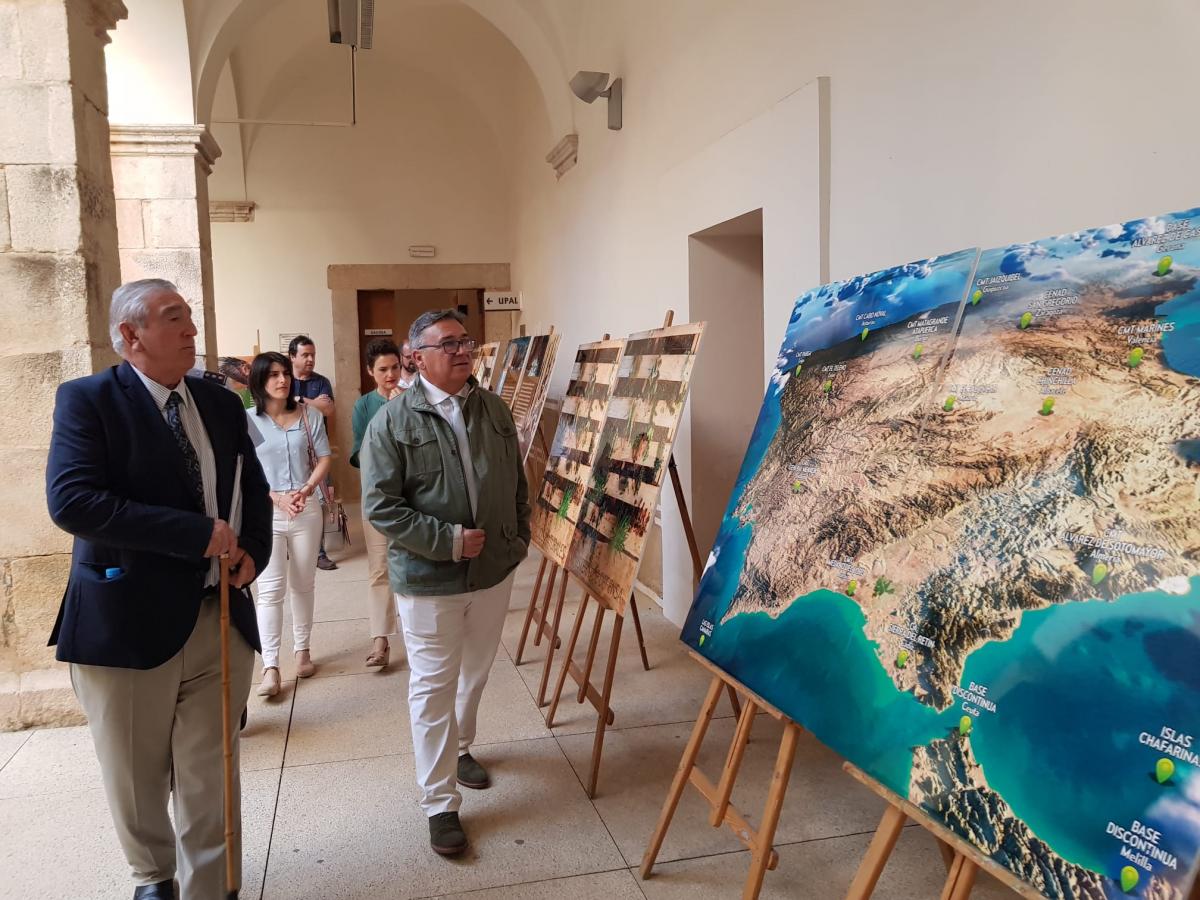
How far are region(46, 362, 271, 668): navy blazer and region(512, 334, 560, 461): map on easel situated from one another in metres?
3.02

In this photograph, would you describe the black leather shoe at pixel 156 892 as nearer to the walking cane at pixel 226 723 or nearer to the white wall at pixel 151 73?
the walking cane at pixel 226 723

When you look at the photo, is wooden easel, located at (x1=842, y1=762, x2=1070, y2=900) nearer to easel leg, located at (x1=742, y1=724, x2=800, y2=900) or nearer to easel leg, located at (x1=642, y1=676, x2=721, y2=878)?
easel leg, located at (x1=742, y1=724, x2=800, y2=900)

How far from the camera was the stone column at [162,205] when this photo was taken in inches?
226

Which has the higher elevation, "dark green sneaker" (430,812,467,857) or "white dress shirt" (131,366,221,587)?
"white dress shirt" (131,366,221,587)

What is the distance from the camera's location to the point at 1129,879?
1061 millimetres

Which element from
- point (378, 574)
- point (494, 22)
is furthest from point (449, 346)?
point (494, 22)

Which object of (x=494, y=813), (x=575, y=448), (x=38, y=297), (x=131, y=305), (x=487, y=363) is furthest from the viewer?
(x=487, y=363)

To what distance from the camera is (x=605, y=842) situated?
2.58 meters

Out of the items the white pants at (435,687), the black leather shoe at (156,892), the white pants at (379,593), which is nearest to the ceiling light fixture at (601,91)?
the white pants at (379,593)

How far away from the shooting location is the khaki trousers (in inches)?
77.8

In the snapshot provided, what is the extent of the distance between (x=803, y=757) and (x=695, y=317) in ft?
7.66

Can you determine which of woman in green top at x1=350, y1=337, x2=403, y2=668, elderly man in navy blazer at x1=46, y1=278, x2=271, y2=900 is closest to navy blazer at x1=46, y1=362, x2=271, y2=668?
elderly man in navy blazer at x1=46, y1=278, x2=271, y2=900

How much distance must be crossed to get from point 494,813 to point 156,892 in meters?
1.02

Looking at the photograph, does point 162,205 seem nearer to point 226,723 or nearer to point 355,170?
point 355,170
